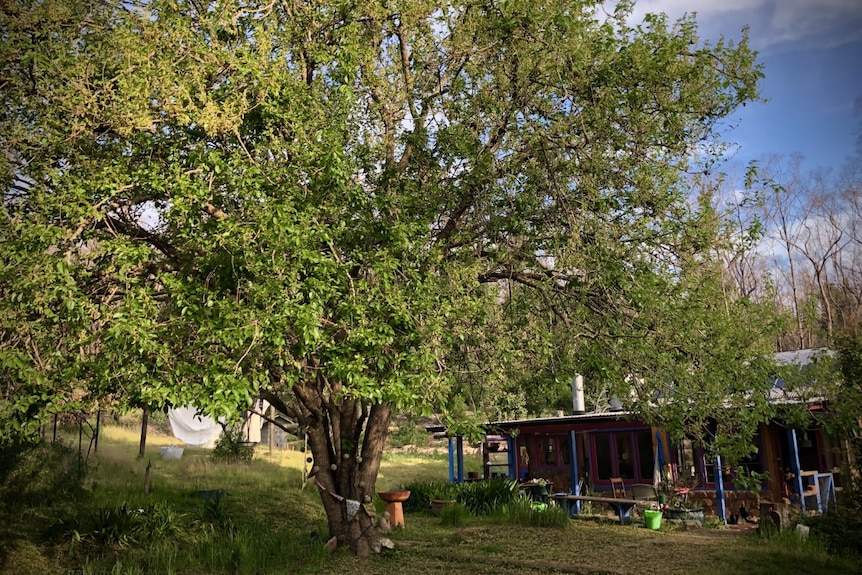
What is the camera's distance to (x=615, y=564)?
37.2ft

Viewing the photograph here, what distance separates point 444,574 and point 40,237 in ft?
25.5

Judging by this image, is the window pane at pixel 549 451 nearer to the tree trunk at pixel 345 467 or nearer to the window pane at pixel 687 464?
the window pane at pixel 687 464

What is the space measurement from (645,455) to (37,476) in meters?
16.7

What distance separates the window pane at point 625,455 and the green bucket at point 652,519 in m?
4.90

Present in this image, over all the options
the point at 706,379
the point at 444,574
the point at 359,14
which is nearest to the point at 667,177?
the point at 706,379

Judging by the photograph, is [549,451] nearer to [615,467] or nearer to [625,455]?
[615,467]

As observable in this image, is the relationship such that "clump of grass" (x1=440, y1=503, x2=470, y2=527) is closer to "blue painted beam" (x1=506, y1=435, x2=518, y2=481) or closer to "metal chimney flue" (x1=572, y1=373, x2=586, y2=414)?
"blue painted beam" (x1=506, y1=435, x2=518, y2=481)

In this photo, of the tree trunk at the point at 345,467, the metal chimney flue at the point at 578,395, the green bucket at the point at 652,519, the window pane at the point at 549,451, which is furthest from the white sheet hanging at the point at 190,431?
the green bucket at the point at 652,519

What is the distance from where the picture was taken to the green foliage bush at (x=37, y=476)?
13.8m

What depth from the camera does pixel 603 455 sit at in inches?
858

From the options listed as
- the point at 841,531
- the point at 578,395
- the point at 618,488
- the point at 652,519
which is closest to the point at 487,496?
the point at 652,519

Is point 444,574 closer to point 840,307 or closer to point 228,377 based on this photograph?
point 228,377

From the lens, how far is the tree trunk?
1201 cm

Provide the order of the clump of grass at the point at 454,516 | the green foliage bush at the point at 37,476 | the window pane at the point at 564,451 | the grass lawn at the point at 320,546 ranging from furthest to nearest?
the window pane at the point at 564,451
the clump of grass at the point at 454,516
the green foliage bush at the point at 37,476
the grass lawn at the point at 320,546
